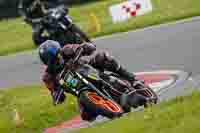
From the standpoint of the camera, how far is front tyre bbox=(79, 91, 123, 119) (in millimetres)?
9688

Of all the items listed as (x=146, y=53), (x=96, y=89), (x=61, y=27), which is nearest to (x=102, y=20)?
(x=61, y=27)

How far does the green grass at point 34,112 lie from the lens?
11.9 m

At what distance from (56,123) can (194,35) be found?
6.46 metres

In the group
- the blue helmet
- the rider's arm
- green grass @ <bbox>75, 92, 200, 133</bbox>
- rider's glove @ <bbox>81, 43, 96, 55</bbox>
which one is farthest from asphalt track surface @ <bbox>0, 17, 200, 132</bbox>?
green grass @ <bbox>75, 92, 200, 133</bbox>

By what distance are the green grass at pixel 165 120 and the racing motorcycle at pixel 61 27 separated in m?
7.74

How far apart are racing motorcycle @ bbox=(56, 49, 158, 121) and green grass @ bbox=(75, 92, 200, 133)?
823 millimetres

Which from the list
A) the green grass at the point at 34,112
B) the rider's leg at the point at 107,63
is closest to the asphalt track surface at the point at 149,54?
the rider's leg at the point at 107,63

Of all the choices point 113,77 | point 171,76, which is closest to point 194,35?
point 171,76

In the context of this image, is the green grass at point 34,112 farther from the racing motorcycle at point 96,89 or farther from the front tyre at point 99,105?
the front tyre at point 99,105

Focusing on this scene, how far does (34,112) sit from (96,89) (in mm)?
2829

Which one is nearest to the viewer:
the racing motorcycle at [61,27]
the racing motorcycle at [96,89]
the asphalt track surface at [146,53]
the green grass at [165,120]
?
the green grass at [165,120]

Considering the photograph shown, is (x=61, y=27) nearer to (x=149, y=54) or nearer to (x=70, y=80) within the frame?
(x=149, y=54)

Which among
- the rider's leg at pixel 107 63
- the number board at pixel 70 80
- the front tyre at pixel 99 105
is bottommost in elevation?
the front tyre at pixel 99 105

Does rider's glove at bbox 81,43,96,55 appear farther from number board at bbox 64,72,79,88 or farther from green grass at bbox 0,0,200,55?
green grass at bbox 0,0,200,55
